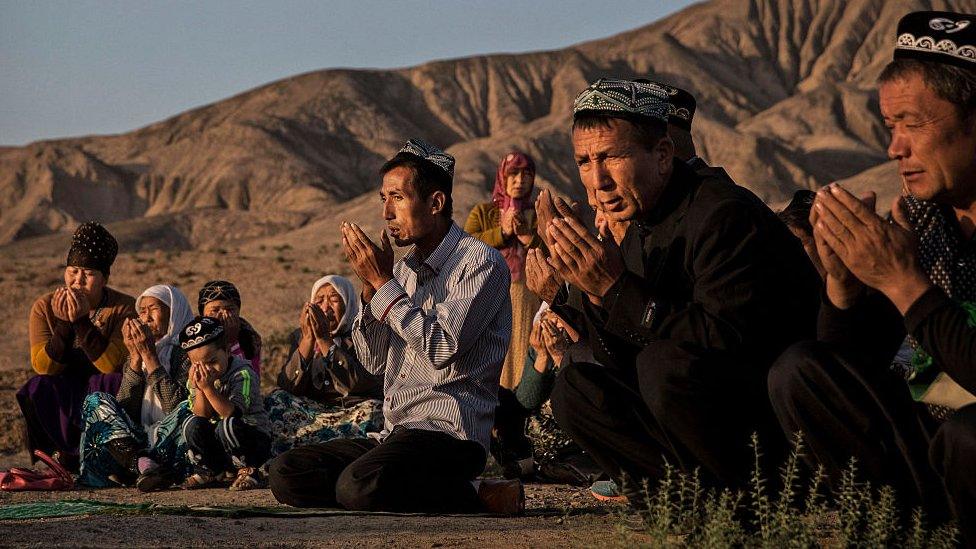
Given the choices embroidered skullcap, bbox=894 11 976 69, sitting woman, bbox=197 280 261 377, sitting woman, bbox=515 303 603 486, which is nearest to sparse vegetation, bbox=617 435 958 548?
embroidered skullcap, bbox=894 11 976 69

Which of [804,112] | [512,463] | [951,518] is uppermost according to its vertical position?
[804,112]

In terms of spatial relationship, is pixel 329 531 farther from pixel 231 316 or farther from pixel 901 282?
pixel 231 316

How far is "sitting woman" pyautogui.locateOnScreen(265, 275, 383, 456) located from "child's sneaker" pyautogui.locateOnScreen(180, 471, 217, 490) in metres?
Answer: 0.40

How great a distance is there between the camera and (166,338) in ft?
25.2

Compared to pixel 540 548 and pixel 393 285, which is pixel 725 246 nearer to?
pixel 540 548

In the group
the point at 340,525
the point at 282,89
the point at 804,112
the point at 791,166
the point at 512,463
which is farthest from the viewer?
the point at 282,89

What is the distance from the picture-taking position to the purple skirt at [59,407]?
7664 mm

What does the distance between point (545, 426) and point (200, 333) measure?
203 centimetres

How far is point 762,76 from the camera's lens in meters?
82.6

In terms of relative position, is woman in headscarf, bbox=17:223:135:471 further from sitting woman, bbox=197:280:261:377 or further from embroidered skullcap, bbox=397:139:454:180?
embroidered skullcap, bbox=397:139:454:180

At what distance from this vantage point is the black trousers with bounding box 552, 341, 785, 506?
3588 mm

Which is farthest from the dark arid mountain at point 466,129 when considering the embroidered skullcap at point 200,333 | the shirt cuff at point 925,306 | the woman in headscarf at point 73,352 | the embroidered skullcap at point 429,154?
the shirt cuff at point 925,306

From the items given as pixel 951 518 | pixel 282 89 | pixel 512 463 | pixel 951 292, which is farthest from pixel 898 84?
pixel 282 89

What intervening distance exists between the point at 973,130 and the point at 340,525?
2.76 meters
